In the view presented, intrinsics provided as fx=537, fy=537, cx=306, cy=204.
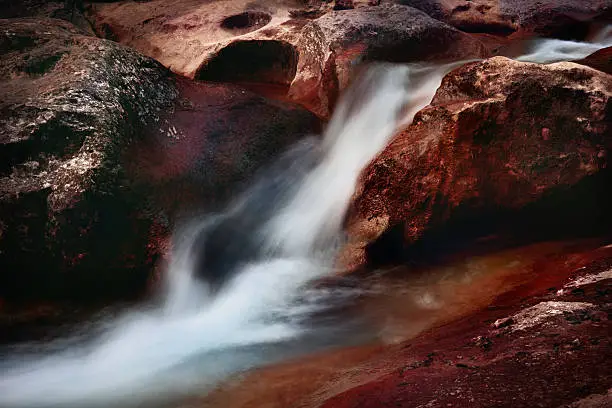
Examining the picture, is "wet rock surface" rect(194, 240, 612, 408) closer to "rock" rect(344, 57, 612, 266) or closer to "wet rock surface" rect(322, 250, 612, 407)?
"wet rock surface" rect(322, 250, 612, 407)

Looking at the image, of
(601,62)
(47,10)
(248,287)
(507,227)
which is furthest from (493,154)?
(47,10)

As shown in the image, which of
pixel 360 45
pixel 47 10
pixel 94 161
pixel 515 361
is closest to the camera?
pixel 515 361

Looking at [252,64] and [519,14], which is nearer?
[252,64]

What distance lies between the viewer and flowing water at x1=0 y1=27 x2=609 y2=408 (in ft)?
13.1

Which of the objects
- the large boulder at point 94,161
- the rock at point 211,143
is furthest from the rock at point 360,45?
the large boulder at point 94,161

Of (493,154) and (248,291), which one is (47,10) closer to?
(248,291)

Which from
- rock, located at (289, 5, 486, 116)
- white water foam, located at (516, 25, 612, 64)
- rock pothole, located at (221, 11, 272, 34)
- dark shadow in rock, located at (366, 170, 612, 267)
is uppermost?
rock pothole, located at (221, 11, 272, 34)

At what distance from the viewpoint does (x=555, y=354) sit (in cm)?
273

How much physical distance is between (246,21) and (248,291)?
6133 mm

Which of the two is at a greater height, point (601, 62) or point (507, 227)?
point (601, 62)

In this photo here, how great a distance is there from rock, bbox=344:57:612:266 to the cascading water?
→ 0.65 meters

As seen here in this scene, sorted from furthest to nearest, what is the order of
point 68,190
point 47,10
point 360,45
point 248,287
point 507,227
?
point 47,10 < point 360,45 < point 507,227 < point 248,287 < point 68,190

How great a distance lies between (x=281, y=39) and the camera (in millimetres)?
8758

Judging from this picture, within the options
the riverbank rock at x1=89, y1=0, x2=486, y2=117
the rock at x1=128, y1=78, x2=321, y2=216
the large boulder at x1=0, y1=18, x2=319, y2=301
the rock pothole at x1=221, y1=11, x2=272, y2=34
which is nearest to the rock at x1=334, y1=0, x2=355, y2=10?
the riverbank rock at x1=89, y1=0, x2=486, y2=117
